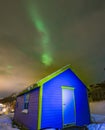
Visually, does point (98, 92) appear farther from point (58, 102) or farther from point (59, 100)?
point (58, 102)

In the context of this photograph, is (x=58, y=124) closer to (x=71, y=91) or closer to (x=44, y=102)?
(x=44, y=102)

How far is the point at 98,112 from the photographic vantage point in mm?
13781

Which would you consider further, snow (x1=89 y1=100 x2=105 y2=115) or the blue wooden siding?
snow (x1=89 y1=100 x2=105 y2=115)

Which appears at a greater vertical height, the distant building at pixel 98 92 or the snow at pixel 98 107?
the distant building at pixel 98 92

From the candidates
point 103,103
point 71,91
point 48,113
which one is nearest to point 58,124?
point 48,113

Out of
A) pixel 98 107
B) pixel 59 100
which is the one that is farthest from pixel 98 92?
pixel 59 100

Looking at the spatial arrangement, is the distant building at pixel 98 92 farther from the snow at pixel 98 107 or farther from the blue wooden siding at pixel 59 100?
the blue wooden siding at pixel 59 100

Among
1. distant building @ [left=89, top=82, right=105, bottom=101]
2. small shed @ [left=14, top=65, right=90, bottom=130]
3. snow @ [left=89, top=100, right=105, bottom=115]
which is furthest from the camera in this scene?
distant building @ [left=89, top=82, right=105, bottom=101]

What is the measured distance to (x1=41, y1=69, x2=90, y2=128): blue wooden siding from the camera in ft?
24.8

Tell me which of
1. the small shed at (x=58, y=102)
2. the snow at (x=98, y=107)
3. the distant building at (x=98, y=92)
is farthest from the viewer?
the distant building at (x=98, y=92)

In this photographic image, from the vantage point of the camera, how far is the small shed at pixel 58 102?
7464 millimetres

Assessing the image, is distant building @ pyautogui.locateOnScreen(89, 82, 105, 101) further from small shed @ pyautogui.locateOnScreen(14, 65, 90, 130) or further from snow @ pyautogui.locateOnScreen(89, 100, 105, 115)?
small shed @ pyautogui.locateOnScreen(14, 65, 90, 130)

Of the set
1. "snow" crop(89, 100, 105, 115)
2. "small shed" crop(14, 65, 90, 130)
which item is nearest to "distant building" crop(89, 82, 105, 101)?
"snow" crop(89, 100, 105, 115)

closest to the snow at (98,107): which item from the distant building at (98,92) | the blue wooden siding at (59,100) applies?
the distant building at (98,92)
